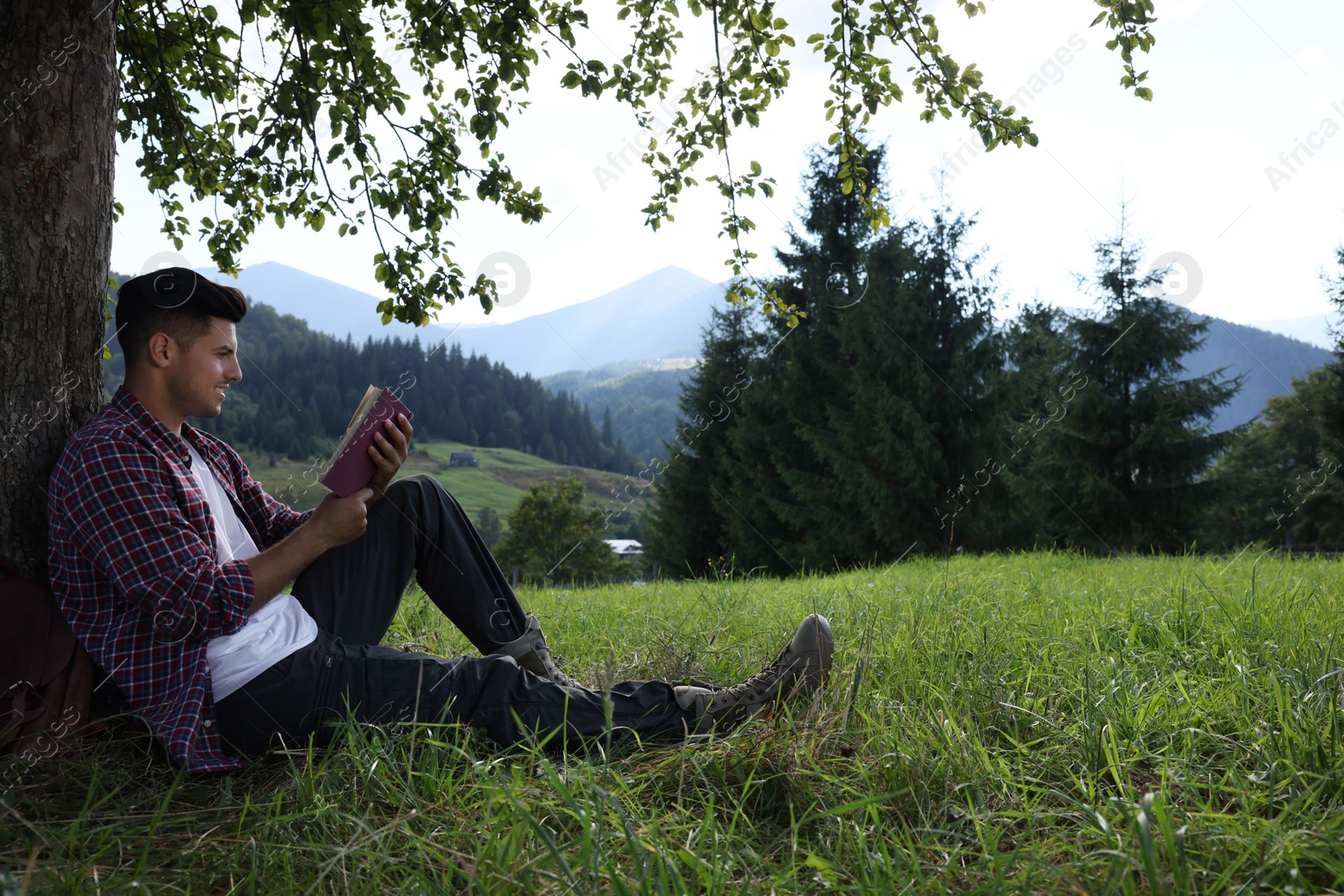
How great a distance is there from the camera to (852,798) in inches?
78.0

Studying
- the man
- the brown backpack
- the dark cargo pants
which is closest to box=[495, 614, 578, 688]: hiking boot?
the man

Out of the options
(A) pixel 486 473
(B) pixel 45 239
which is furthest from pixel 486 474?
(B) pixel 45 239

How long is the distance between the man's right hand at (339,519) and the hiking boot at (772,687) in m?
1.08

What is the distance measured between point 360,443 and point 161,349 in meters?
0.69

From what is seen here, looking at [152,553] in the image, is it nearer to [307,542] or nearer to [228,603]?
[228,603]

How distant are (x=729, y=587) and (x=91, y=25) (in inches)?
162

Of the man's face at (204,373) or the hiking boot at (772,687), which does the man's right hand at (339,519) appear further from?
the hiking boot at (772,687)

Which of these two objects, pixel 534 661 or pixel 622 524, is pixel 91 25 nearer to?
pixel 534 661

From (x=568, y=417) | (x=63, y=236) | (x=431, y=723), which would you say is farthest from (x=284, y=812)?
(x=568, y=417)

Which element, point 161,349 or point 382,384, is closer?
point 161,349

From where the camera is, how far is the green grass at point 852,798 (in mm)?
1562

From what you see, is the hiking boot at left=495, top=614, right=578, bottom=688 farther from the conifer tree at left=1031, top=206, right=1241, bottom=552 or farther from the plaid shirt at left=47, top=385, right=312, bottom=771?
the conifer tree at left=1031, top=206, right=1241, bottom=552

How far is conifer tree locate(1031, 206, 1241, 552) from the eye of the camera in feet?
59.1

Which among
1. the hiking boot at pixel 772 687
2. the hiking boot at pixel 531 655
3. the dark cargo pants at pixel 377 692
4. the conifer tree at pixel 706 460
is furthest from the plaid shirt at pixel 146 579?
the conifer tree at pixel 706 460
